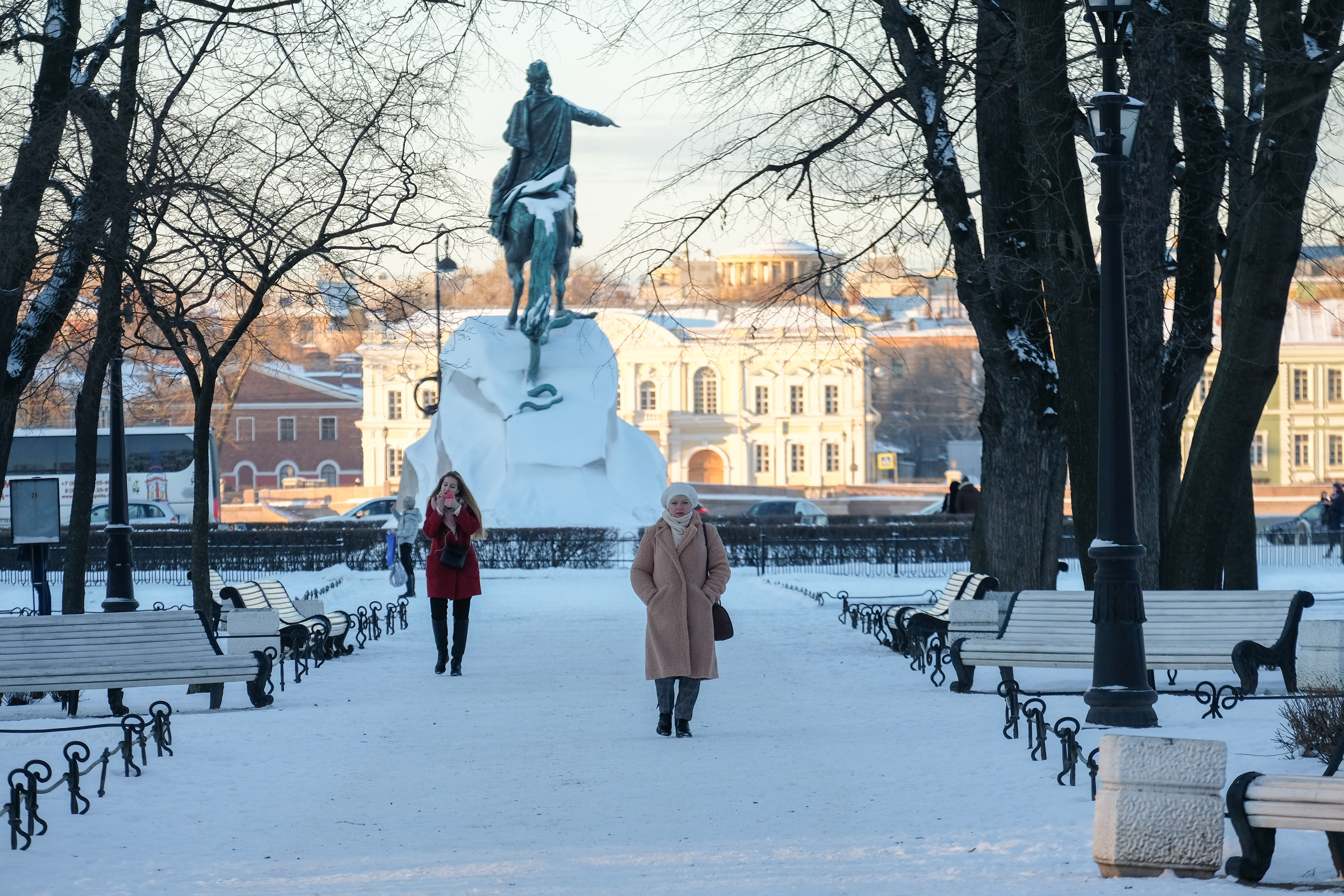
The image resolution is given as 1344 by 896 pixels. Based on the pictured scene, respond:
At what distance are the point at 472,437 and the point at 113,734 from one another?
2291cm

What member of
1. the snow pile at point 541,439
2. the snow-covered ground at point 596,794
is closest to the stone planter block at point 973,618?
the snow-covered ground at point 596,794

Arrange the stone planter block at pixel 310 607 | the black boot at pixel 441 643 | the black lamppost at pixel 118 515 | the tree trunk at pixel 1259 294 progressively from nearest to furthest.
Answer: the tree trunk at pixel 1259 294
the black boot at pixel 441 643
the black lamppost at pixel 118 515
the stone planter block at pixel 310 607

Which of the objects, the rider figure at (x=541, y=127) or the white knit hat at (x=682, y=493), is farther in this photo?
the rider figure at (x=541, y=127)

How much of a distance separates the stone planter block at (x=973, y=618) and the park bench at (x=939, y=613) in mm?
77

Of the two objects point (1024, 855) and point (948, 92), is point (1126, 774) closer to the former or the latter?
point (1024, 855)

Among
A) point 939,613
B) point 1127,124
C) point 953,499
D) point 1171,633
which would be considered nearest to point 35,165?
point 1127,124

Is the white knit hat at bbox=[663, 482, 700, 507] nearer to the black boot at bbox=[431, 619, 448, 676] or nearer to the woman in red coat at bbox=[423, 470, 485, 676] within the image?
the woman in red coat at bbox=[423, 470, 485, 676]

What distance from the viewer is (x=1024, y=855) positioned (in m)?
6.05

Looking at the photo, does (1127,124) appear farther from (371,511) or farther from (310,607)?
(371,511)

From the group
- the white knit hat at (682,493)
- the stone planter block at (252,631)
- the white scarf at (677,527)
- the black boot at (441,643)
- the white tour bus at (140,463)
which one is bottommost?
the black boot at (441,643)

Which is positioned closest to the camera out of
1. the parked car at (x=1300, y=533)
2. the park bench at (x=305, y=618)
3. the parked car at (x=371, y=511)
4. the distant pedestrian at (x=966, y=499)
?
the park bench at (x=305, y=618)

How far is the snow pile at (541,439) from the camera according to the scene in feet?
102

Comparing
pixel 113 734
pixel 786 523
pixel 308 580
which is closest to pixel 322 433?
pixel 786 523

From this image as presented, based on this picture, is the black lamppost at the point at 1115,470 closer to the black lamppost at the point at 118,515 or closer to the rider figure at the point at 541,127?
the black lamppost at the point at 118,515
